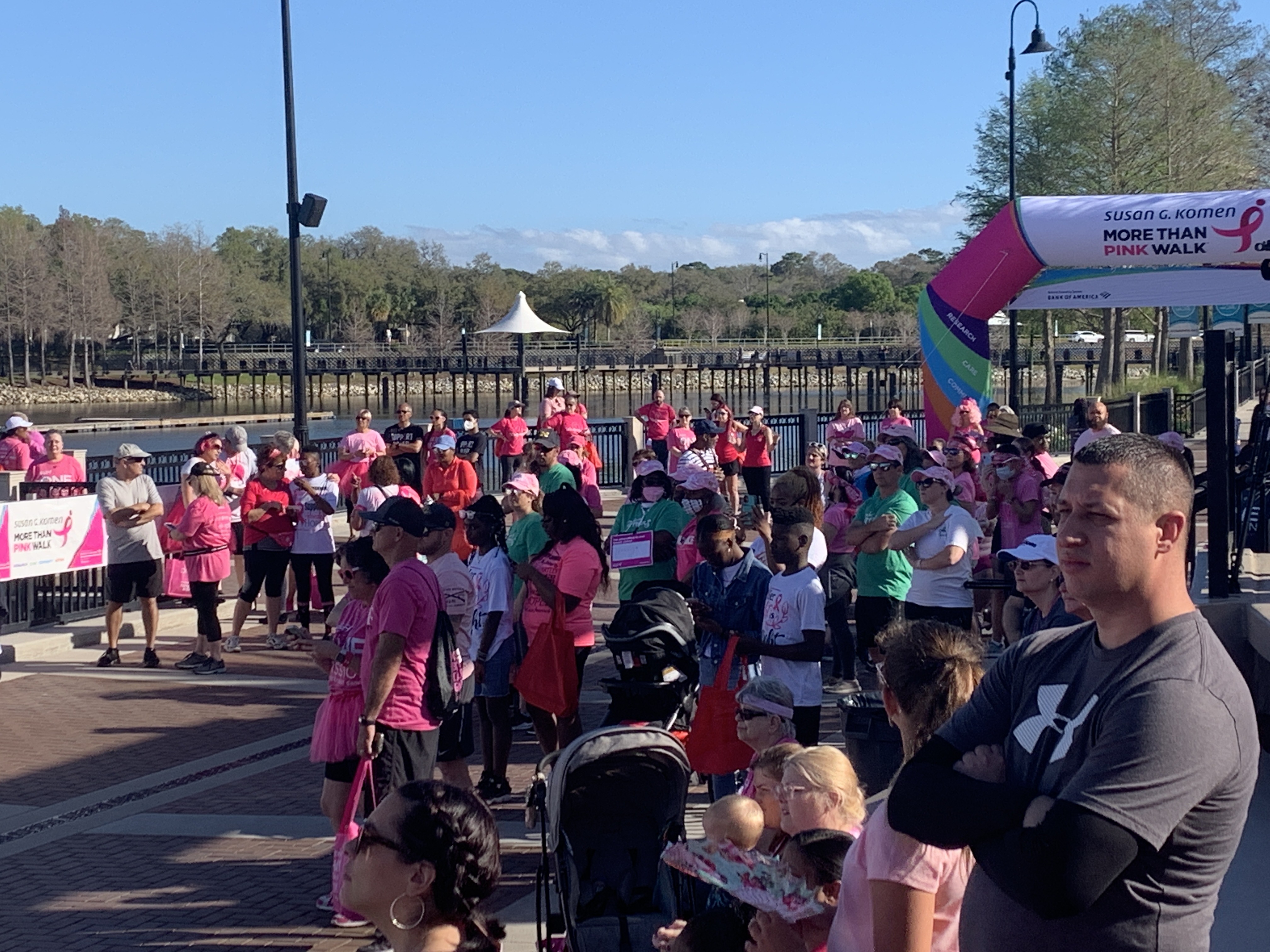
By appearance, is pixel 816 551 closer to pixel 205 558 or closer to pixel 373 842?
pixel 373 842

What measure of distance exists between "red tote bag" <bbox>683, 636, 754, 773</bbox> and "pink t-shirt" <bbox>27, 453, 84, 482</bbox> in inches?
395

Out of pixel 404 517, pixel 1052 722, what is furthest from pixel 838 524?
pixel 1052 722

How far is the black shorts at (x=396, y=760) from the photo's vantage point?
603 centimetres

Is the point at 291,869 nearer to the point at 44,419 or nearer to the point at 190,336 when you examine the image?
the point at 44,419

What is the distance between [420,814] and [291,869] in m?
4.22

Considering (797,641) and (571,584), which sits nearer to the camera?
(797,641)

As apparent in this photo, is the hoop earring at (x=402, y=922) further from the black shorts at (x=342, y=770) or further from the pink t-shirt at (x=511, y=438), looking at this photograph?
the pink t-shirt at (x=511, y=438)

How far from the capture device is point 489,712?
785cm

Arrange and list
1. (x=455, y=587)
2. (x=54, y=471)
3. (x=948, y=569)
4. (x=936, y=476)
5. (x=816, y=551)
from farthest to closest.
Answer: (x=54, y=471), (x=936, y=476), (x=948, y=569), (x=816, y=551), (x=455, y=587)

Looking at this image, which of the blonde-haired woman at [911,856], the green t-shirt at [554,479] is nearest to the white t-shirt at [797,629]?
the blonde-haired woman at [911,856]

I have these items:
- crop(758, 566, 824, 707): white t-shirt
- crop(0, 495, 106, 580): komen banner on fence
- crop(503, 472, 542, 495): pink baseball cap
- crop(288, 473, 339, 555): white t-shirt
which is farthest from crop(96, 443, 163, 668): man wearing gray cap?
crop(758, 566, 824, 707): white t-shirt

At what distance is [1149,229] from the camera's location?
12.6 metres

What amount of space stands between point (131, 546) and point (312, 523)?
1.63 meters

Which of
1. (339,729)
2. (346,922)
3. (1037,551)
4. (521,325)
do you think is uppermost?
(521,325)
